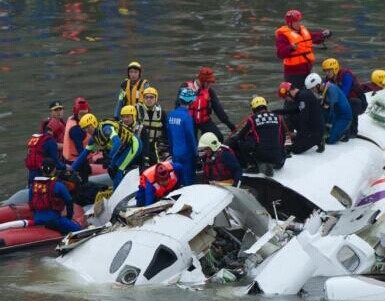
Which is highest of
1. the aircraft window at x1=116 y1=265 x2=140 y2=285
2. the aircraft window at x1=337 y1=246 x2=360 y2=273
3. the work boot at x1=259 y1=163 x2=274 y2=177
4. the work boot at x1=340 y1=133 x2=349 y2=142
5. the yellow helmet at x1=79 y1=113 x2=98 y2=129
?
the yellow helmet at x1=79 y1=113 x2=98 y2=129

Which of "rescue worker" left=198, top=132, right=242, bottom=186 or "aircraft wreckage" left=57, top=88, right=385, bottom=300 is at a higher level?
"rescue worker" left=198, top=132, right=242, bottom=186

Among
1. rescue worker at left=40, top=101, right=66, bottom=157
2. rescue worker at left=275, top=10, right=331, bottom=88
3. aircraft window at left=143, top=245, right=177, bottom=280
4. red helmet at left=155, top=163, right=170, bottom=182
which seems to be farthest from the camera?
rescue worker at left=275, top=10, right=331, bottom=88

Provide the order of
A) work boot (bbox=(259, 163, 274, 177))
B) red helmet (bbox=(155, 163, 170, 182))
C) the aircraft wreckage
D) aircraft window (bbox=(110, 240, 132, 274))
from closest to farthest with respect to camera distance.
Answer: the aircraft wreckage, aircraft window (bbox=(110, 240, 132, 274)), red helmet (bbox=(155, 163, 170, 182)), work boot (bbox=(259, 163, 274, 177))

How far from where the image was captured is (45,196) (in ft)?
53.8

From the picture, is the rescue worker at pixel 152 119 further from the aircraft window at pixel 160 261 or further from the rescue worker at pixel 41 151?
the aircraft window at pixel 160 261

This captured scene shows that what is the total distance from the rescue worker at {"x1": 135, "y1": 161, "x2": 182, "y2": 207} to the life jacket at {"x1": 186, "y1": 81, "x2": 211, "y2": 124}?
2384mm

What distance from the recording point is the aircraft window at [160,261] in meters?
14.5

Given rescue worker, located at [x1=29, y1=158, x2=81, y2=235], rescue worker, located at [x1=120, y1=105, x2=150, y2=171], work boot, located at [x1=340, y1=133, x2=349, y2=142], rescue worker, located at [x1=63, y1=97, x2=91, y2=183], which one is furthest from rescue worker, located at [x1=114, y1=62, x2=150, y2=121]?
work boot, located at [x1=340, y1=133, x2=349, y2=142]

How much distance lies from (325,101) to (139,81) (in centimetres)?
365

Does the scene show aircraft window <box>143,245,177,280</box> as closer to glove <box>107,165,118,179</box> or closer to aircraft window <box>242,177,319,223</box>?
aircraft window <box>242,177,319,223</box>

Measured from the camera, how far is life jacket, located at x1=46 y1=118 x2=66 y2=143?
1894cm

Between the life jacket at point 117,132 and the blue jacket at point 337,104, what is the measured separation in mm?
3285

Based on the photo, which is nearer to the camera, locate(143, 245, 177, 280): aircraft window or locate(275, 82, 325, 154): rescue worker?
locate(143, 245, 177, 280): aircraft window

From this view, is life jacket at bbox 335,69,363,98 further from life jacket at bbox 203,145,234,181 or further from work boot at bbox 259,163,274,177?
life jacket at bbox 203,145,234,181
